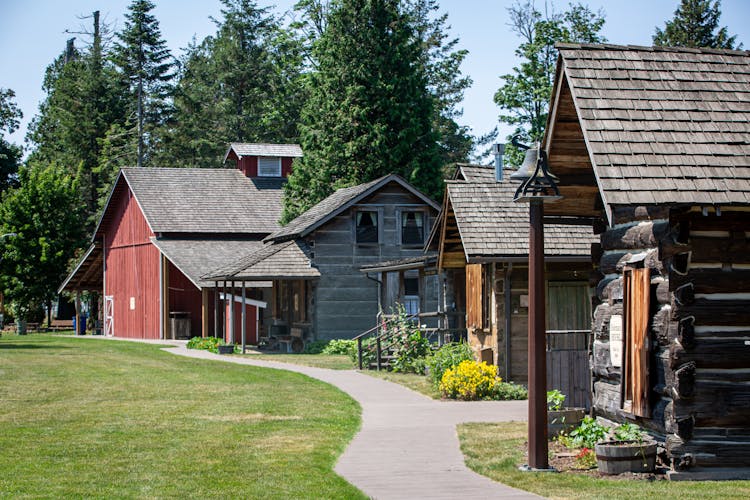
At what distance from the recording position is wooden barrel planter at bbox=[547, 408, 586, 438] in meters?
15.8

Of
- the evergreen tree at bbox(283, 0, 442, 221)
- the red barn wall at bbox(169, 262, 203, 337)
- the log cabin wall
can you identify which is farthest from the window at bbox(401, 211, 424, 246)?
the log cabin wall

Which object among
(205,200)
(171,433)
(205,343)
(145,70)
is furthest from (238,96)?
(171,433)

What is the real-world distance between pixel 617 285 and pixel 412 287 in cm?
2737

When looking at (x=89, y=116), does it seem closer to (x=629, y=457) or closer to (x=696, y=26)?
(x=696, y=26)

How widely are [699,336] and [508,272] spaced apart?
11.0 m

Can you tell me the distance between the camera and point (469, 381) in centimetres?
2253

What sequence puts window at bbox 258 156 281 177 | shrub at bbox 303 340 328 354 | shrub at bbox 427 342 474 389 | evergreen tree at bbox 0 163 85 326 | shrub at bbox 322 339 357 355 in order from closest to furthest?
shrub at bbox 427 342 474 389 → shrub at bbox 322 339 357 355 → shrub at bbox 303 340 328 354 → window at bbox 258 156 281 177 → evergreen tree at bbox 0 163 85 326

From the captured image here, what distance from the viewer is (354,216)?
4281 cm

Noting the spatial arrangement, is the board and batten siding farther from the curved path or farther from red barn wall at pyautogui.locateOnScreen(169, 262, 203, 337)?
the curved path

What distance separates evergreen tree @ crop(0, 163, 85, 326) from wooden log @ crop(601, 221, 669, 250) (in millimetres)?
52572

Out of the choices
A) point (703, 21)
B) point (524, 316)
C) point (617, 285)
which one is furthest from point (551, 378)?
point (703, 21)

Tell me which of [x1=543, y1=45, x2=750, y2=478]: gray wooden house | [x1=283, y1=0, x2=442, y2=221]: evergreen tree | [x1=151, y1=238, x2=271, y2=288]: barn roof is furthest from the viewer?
[x1=283, y1=0, x2=442, y2=221]: evergreen tree

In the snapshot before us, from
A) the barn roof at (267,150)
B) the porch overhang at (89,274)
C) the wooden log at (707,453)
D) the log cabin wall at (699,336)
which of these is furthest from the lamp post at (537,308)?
the porch overhang at (89,274)

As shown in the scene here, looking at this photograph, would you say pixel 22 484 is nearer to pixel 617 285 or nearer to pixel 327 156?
pixel 617 285
